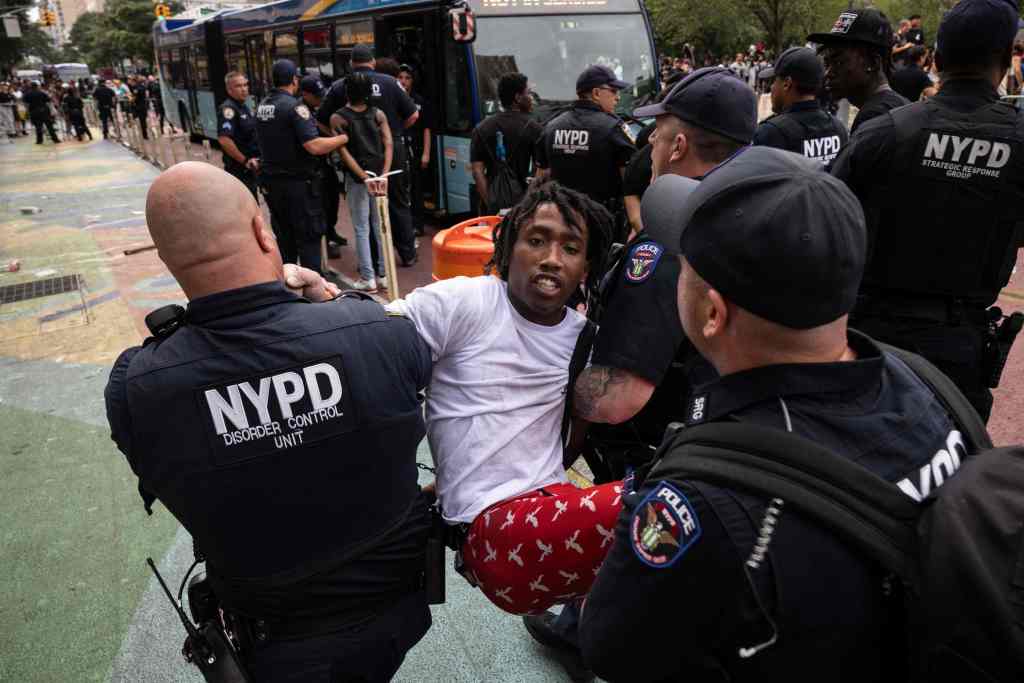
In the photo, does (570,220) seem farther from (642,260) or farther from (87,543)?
(87,543)

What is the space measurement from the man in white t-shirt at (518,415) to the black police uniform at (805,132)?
2.34m

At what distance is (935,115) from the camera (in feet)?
8.13

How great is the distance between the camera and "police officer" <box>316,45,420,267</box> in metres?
6.88

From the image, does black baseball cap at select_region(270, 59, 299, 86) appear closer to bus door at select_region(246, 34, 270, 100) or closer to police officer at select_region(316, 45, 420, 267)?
police officer at select_region(316, 45, 420, 267)

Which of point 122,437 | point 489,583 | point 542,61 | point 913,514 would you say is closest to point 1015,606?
point 913,514

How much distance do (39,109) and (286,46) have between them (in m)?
15.0

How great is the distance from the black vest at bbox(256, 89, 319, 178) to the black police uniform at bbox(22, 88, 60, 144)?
20612 millimetres

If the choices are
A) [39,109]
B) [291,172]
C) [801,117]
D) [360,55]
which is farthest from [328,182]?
[39,109]

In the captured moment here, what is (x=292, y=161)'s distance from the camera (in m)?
6.16

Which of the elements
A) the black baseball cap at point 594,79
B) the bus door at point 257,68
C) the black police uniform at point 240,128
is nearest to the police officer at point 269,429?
the black baseball cap at point 594,79

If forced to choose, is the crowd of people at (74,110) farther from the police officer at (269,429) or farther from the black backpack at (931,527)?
the black backpack at (931,527)

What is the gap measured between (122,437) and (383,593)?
71 cm

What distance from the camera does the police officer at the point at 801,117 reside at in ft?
13.1

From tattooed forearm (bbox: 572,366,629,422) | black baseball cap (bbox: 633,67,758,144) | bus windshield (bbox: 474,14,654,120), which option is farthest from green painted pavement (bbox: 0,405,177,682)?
bus windshield (bbox: 474,14,654,120)
